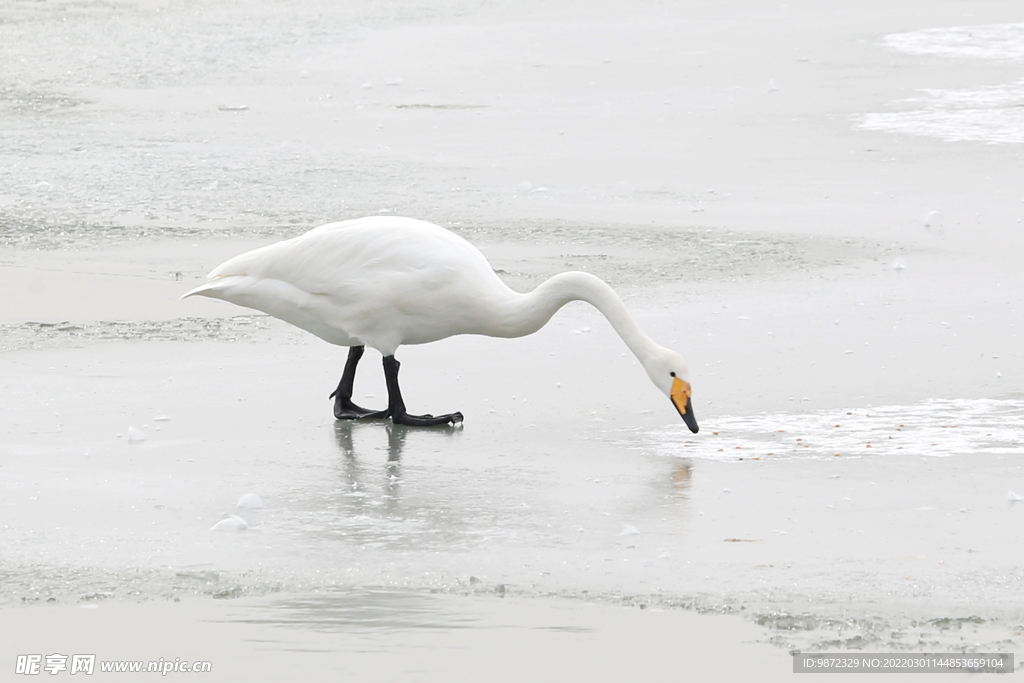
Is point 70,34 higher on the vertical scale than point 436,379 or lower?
higher

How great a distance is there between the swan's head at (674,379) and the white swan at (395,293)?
0.05 ft

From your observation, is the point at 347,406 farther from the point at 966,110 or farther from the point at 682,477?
the point at 966,110

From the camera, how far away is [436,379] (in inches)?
335

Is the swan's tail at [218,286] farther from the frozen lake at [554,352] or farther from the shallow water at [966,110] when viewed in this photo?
the shallow water at [966,110]

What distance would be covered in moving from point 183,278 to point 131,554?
187 inches

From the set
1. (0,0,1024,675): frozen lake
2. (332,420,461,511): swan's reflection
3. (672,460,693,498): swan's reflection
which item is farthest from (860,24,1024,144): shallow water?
(672,460,693,498): swan's reflection

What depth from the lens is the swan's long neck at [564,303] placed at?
7641mm

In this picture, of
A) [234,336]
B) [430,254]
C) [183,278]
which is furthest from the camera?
[183,278]

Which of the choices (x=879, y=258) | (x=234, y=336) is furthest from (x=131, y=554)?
(x=879, y=258)

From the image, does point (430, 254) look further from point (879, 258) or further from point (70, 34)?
point (70, 34)

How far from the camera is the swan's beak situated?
7.30 m

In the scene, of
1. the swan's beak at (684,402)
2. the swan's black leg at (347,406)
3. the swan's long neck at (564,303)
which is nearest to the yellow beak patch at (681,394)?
the swan's beak at (684,402)

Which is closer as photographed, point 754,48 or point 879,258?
point 879,258

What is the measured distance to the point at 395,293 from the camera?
7.72m
